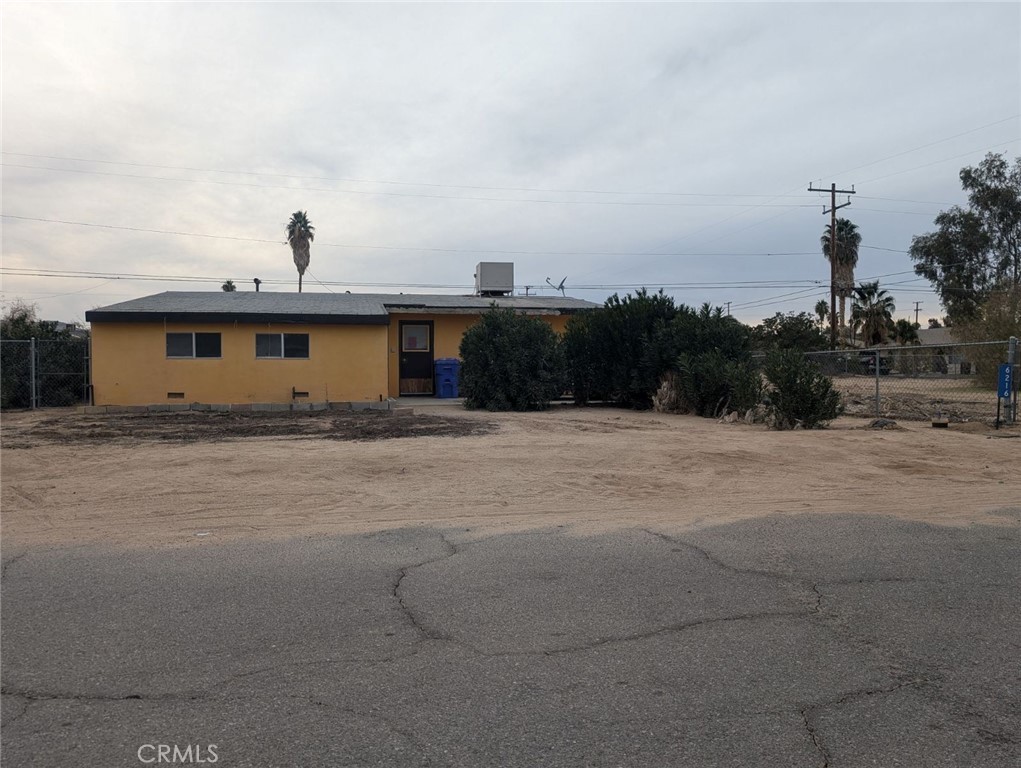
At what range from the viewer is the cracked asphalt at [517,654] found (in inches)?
135

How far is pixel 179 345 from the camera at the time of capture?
2106 cm

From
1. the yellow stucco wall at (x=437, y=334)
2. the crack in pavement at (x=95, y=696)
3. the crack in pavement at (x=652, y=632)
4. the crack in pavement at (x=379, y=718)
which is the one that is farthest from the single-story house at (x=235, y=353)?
the crack in pavement at (x=379, y=718)

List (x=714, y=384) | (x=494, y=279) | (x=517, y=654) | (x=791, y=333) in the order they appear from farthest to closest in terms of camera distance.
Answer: (x=791, y=333), (x=494, y=279), (x=714, y=384), (x=517, y=654)

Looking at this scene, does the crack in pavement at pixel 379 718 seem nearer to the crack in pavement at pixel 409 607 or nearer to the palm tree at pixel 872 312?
the crack in pavement at pixel 409 607

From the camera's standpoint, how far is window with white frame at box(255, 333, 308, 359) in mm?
21359

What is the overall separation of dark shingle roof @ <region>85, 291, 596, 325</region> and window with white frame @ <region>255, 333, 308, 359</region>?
439mm

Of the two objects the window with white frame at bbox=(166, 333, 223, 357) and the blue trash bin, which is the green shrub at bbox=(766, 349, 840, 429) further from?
the window with white frame at bbox=(166, 333, 223, 357)

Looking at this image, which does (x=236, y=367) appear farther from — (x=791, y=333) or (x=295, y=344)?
(x=791, y=333)

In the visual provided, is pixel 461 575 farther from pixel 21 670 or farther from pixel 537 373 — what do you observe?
pixel 537 373

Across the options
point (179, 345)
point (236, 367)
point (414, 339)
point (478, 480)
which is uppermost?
point (414, 339)

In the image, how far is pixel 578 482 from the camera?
997 centimetres

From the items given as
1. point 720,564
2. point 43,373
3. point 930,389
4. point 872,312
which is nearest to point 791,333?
point 872,312

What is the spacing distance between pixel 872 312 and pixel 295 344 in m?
41.2

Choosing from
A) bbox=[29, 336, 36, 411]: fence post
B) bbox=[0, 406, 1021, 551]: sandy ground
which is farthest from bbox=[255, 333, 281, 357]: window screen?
bbox=[0, 406, 1021, 551]: sandy ground
